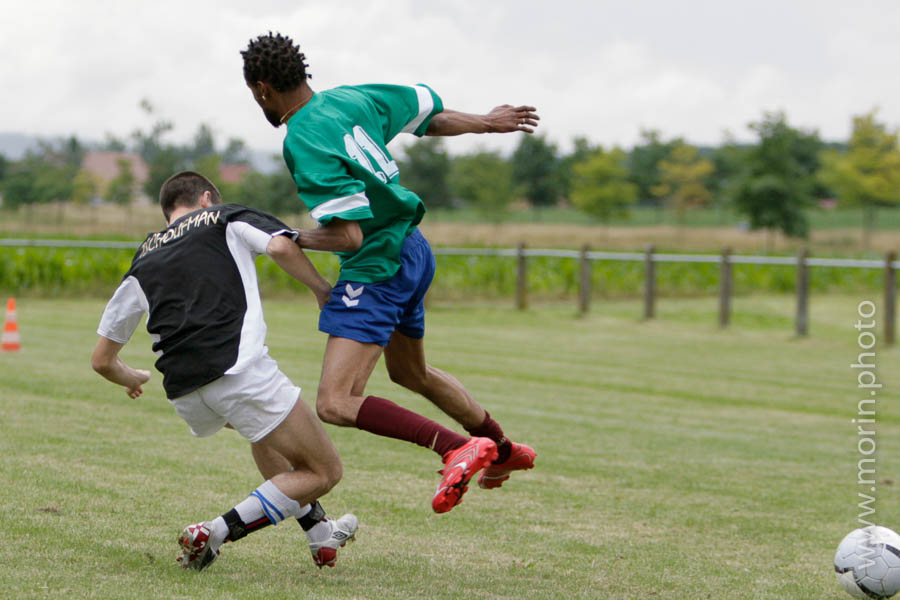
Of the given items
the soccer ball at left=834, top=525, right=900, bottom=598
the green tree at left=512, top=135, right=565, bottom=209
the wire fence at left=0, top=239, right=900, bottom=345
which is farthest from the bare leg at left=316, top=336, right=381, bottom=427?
the green tree at left=512, top=135, right=565, bottom=209

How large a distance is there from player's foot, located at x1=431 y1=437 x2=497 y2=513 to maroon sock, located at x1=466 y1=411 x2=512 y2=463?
808mm

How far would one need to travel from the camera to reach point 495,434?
5.34 m

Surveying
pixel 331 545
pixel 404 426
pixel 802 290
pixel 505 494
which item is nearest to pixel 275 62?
pixel 404 426

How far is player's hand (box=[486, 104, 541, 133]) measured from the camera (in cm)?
533

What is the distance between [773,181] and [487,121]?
1807 inches

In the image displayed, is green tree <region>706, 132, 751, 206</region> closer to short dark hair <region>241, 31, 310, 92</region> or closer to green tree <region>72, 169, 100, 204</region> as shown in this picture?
green tree <region>72, 169, 100, 204</region>

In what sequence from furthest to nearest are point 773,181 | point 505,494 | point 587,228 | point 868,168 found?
1. point 587,228
2. point 868,168
3. point 773,181
4. point 505,494

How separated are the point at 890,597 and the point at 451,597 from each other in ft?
6.37

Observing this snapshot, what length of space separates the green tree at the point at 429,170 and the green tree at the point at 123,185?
2519 cm

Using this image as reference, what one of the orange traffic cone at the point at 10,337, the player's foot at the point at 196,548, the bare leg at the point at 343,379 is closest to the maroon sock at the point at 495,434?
the bare leg at the point at 343,379

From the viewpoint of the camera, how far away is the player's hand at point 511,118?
533 centimetres

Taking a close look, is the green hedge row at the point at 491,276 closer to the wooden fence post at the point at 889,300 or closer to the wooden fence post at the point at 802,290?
the wooden fence post at the point at 802,290

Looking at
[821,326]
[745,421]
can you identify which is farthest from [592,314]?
[745,421]

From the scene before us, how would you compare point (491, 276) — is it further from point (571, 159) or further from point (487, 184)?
point (571, 159)
